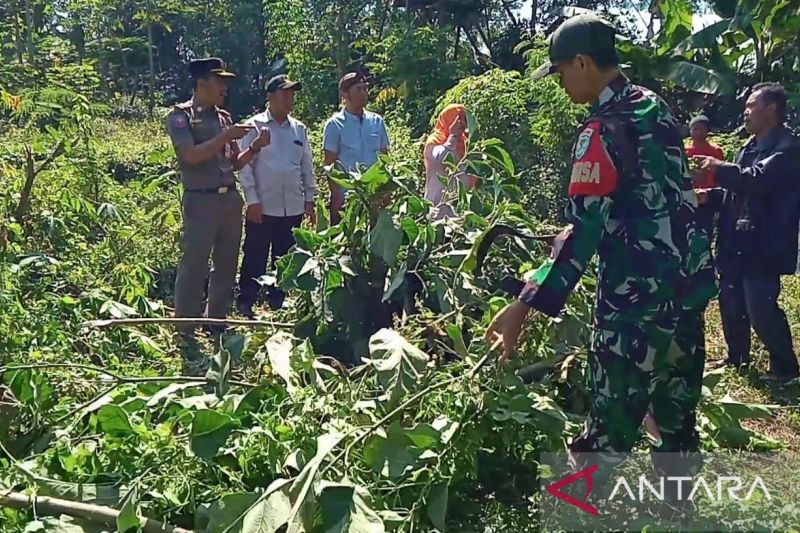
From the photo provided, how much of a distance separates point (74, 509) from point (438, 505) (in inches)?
40.3

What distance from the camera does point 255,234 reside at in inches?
219

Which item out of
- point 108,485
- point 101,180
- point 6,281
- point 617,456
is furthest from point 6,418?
point 101,180

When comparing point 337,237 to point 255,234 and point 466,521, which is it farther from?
point 255,234

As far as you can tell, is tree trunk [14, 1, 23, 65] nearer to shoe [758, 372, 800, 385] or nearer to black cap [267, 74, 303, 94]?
black cap [267, 74, 303, 94]

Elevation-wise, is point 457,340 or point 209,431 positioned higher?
point 457,340

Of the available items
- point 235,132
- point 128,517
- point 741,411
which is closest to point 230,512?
point 128,517

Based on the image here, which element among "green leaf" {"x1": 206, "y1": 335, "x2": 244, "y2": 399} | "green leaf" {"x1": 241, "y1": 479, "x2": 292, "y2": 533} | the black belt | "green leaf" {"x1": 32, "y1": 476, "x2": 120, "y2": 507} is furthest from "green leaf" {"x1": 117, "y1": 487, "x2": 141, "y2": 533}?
the black belt

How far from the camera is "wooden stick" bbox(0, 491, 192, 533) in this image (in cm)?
242

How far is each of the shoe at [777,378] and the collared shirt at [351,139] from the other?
8.47ft

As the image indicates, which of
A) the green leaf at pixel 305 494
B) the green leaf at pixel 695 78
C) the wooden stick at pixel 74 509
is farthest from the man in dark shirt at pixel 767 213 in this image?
the wooden stick at pixel 74 509

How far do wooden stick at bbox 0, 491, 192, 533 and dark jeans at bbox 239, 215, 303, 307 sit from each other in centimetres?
304

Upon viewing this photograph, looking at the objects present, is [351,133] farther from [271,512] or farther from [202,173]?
[271,512]

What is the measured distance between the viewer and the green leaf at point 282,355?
2.99 m

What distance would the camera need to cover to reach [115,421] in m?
2.81
